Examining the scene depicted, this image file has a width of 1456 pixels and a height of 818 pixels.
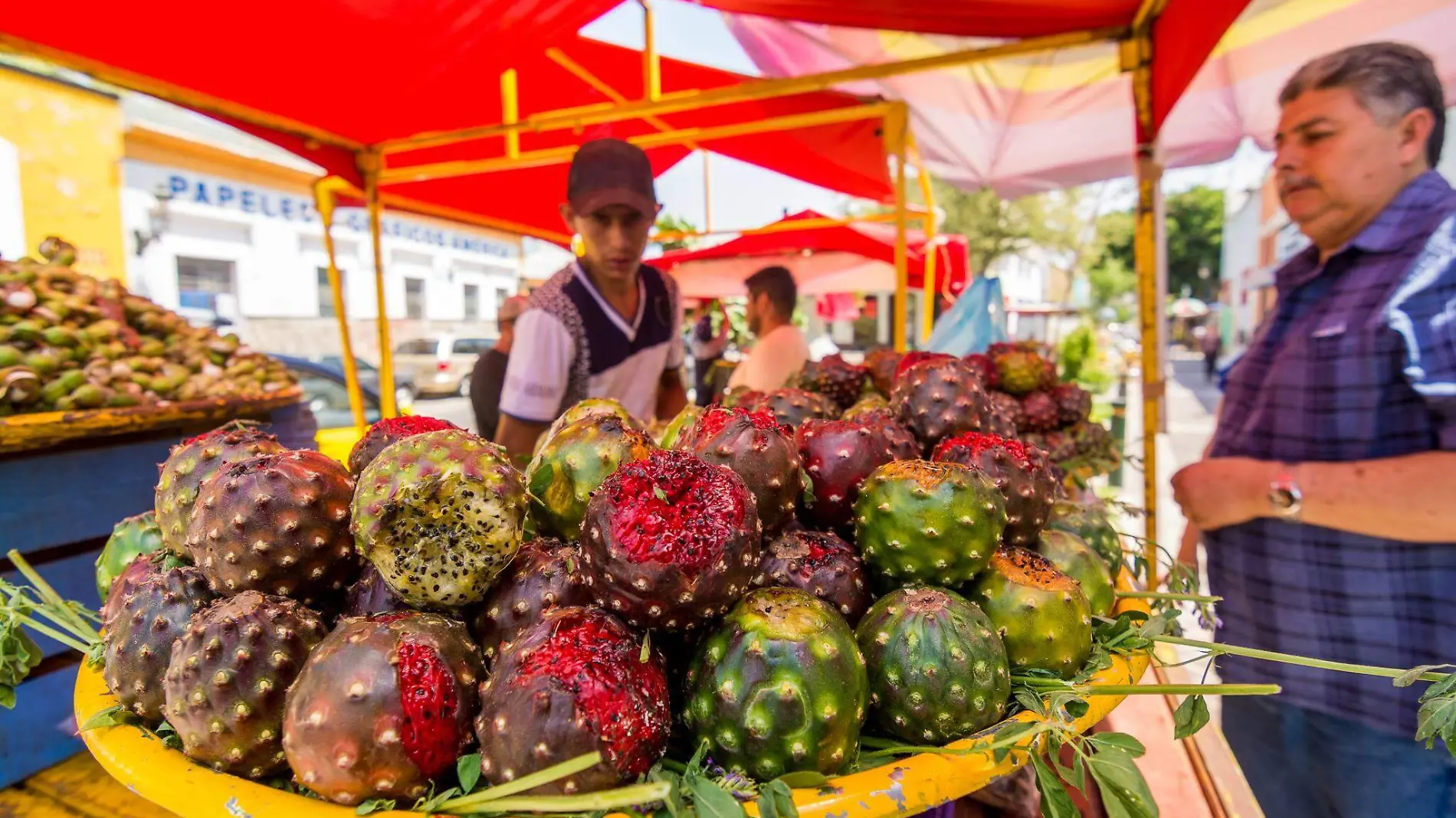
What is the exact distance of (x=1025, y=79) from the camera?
5.42 meters

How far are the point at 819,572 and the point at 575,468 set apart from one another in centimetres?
45

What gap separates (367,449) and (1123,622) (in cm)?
137

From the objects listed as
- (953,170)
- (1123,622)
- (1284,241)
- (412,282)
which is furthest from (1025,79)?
(1284,241)

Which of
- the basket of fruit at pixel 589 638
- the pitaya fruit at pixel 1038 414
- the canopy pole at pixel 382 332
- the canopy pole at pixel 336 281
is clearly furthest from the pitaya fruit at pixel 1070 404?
the canopy pole at pixel 336 281

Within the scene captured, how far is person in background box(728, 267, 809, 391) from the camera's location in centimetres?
515

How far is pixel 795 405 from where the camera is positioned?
1.70m

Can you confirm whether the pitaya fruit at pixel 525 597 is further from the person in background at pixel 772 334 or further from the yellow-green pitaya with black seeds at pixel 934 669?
the person in background at pixel 772 334

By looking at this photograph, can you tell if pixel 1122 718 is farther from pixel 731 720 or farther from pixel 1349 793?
pixel 731 720

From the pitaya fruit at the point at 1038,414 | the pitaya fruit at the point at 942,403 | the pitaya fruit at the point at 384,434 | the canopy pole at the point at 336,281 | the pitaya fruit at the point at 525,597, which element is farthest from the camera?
the canopy pole at the point at 336,281

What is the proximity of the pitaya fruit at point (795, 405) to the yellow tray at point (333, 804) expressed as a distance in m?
0.81

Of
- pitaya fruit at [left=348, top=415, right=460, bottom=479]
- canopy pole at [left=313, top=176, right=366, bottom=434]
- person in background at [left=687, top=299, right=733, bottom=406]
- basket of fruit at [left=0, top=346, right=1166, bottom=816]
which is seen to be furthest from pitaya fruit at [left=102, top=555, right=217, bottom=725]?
person in background at [left=687, top=299, right=733, bottom=406]

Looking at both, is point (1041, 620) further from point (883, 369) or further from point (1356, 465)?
point (1356, 465)

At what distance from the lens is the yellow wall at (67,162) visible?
29.4ft

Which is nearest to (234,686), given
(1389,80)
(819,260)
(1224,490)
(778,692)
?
(778,692)
